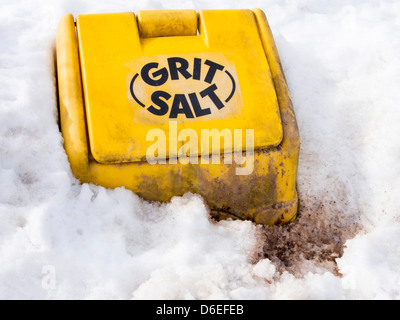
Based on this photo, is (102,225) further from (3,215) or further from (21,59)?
(21,59)

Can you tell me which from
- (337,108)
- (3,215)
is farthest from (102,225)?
(337,108)

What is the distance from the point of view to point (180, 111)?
156cm

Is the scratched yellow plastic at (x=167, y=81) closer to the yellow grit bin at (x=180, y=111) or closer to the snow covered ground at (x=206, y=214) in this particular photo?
the yellow grit bin at (x=180, y=111)

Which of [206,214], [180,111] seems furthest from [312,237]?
[180,111]

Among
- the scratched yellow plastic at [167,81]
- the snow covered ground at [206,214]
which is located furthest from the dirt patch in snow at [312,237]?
the scratched yellow plastic at [167,81]

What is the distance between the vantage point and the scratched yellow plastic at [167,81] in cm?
150

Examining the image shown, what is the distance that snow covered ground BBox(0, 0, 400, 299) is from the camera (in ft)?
4.23

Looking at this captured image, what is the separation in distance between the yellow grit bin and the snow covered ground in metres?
0.08

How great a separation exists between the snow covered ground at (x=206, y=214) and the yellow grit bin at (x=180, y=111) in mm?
77

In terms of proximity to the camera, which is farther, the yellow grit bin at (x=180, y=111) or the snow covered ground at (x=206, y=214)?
the yellow grit bin at (x=180, y=111)

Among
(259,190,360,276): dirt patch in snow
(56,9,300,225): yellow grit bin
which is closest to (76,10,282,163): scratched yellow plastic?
(56,9,300,225): yellow grit bin

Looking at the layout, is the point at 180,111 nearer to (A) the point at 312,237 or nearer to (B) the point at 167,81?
(B) the point at 167,81

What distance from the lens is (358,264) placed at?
138 cm

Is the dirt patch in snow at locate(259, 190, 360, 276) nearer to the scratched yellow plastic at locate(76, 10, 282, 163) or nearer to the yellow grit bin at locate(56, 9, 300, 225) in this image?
the yellow grit bin at locate(56, 9, 300, 225)
